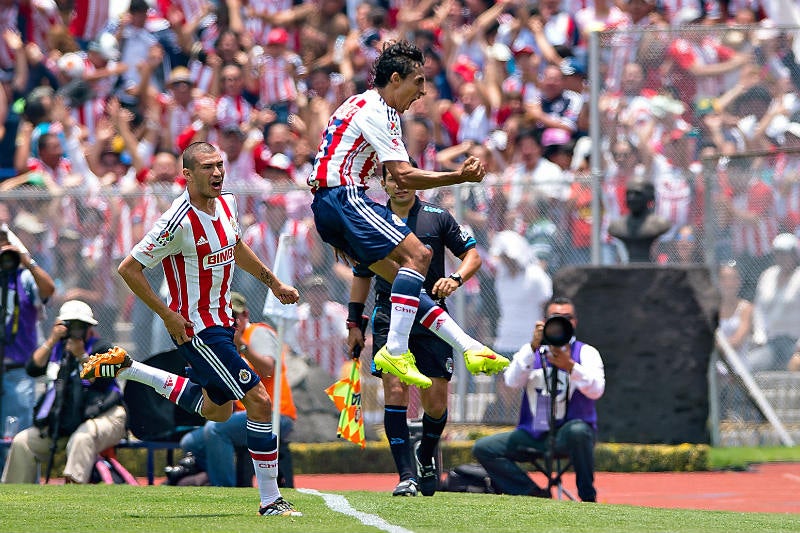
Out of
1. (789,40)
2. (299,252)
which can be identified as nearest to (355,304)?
(299,252)

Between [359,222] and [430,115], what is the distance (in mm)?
9264

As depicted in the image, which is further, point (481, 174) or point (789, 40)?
point (789, 40)

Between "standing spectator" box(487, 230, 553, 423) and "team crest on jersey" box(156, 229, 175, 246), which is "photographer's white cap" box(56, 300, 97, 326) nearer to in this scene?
"team crest on jersey" box(156, 229, 175, 246)

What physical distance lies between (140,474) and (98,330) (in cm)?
161

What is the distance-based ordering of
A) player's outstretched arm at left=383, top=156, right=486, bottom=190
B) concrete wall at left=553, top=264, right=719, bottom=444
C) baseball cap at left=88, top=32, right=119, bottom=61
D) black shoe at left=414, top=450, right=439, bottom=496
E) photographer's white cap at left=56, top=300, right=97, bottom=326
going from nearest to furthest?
player's outstretched arm at left=383, top=156, right=486, bottom=190 < black shoe at left=414, top=450, right=439, bottom=496 < photographer's white cap at left=56, top=300, right=97, bottom=326 < concrete wall at left=553, top=264, right=719, bottom=444 < baseball cap at left=88, top=32, right=119, bottom=61

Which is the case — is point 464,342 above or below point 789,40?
below

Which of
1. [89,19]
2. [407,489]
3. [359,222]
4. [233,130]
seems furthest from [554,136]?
[359,222]

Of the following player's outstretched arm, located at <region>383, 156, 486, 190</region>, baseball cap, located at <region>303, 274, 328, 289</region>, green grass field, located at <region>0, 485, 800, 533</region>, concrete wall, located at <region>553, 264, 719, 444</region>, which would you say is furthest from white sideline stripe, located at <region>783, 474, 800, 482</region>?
player's outstretched arm, located at <region>383, 156, 486, 190</region>

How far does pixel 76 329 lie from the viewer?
42.4 feet

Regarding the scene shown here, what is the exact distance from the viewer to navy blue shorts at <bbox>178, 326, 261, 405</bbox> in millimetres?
8969

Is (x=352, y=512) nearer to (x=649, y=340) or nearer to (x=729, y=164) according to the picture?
(x=649, y=340)

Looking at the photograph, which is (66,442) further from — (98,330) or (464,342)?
(464,342)

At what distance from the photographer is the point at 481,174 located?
9.02 m

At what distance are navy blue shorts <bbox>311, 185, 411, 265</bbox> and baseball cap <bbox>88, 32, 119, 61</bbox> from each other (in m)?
11.6
